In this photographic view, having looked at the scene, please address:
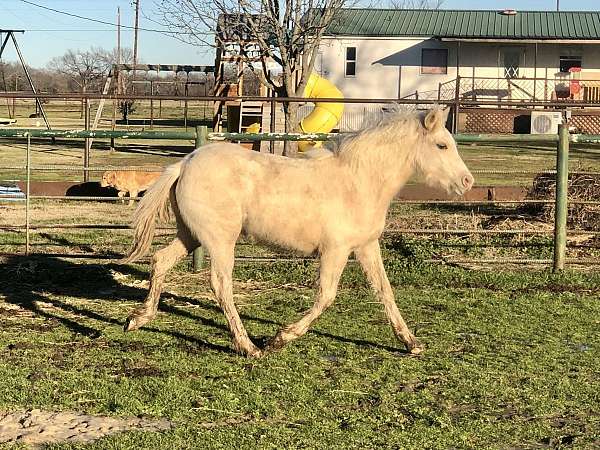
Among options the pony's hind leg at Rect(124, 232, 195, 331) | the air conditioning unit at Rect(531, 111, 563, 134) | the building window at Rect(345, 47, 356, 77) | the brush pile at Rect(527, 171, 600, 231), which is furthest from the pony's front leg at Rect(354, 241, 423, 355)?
the building window at Rect(345, 47, 356, 77)

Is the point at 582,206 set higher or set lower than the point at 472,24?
lower

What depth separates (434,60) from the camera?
40.1 m

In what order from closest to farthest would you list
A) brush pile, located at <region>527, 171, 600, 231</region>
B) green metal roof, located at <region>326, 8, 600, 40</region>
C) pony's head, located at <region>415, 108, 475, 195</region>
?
pony's head, located at <region>415, 108, 475, 195</region> < brush pile, located at <region>527, 171, 600, 231</region> < green metal roof, located at <region>326, 8, 600, 40</region>

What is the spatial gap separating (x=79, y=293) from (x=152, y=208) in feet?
6.06

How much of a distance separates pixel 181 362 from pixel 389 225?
583cm

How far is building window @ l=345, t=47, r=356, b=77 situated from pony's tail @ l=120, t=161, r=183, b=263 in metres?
34.6

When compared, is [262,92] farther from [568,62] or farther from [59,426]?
[59,426]

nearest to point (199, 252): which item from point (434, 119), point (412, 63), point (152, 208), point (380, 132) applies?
point (152, 208)

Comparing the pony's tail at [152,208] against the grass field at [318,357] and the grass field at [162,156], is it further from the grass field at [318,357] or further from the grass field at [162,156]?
Answer: the grass field at [162,156]

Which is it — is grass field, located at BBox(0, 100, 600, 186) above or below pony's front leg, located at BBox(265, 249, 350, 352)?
above

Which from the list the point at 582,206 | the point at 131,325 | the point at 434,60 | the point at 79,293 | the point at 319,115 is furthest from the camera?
the point at 434,60

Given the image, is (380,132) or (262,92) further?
(262,92)

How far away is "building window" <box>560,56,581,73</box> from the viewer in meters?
40.2

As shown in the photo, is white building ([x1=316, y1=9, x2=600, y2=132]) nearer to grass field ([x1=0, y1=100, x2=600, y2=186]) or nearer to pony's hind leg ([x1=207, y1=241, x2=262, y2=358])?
grass field ([x1=0, y1=100, x2=600, y2=186])
